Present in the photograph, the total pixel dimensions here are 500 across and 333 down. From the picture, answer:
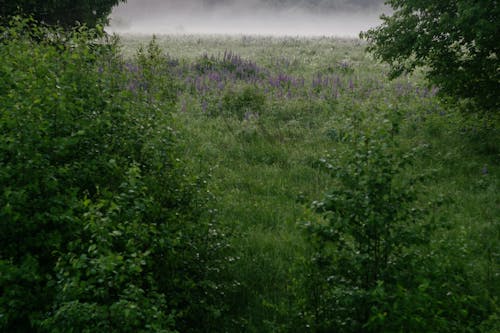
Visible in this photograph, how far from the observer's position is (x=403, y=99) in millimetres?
14836

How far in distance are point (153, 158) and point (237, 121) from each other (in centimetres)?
787

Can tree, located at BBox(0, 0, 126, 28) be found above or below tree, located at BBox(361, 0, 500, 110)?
above

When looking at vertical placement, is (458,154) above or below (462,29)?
below

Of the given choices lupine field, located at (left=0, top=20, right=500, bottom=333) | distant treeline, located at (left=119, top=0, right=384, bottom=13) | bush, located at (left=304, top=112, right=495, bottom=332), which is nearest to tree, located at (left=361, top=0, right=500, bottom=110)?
lupine field, located at (left=0, top=20, right=500, bottom=333)

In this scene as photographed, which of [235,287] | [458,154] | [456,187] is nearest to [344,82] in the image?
[458,154]

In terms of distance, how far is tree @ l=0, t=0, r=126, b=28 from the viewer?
15.6 m

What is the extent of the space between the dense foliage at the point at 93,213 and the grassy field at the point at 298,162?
0.57 metres

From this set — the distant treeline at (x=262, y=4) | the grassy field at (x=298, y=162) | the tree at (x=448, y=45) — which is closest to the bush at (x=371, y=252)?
the grassy field at (x=298, y=162)

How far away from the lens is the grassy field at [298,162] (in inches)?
213

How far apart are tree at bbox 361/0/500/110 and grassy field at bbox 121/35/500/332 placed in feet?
3.81

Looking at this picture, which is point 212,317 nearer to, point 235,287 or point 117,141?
point 235,287

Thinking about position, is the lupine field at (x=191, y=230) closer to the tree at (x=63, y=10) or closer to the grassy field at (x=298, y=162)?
the grassy field at (x=298, y=162)

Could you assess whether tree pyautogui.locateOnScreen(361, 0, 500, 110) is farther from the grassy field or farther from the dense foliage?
the dense foliage

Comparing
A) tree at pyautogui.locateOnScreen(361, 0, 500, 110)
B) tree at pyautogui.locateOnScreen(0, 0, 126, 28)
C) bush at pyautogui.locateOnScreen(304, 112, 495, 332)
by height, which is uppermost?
tree at pyautogui.locateOnScreen(0, 0, 126, 28)
